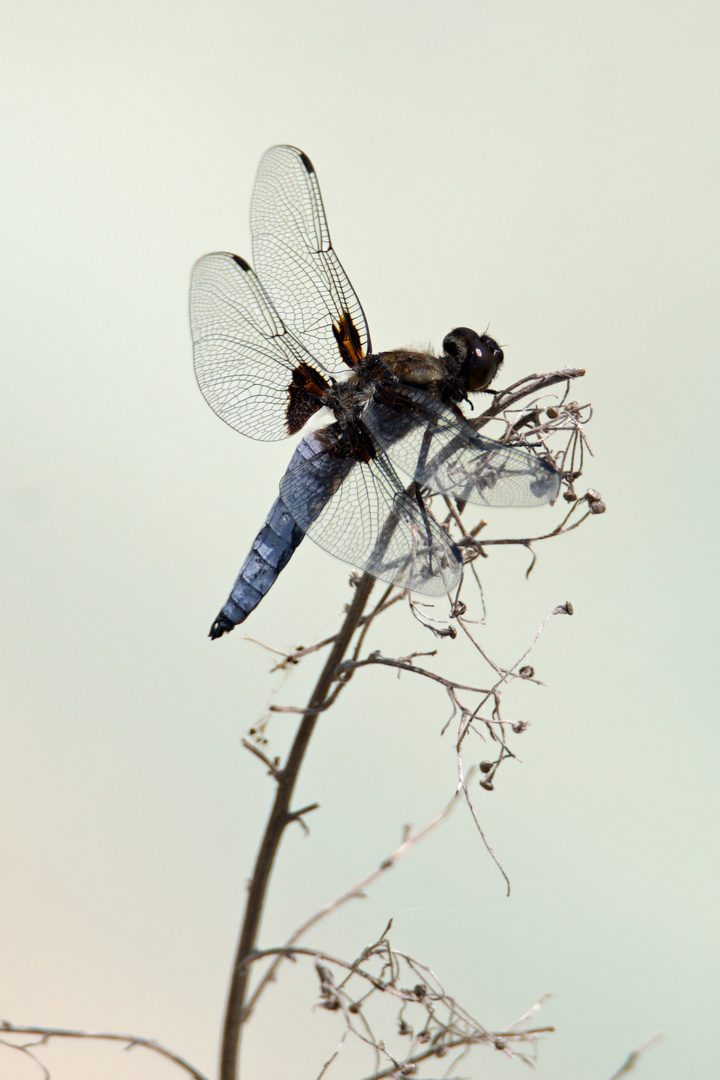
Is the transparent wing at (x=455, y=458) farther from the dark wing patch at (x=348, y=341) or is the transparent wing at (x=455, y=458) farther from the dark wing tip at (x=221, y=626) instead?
the dark wing tip at (x=221, y=626)

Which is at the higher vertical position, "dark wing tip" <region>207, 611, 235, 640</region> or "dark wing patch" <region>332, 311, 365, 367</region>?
"dark wing patch" <region>332, 311, 365, 367</region>

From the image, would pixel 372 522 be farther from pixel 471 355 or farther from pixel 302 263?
pixel 302 263

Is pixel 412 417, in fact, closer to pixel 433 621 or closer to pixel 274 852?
pixel 433 621

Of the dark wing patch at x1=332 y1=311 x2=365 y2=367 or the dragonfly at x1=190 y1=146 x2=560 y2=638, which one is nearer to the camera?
the dragonfly at x1=190 y1=146 x2=560 y2=638

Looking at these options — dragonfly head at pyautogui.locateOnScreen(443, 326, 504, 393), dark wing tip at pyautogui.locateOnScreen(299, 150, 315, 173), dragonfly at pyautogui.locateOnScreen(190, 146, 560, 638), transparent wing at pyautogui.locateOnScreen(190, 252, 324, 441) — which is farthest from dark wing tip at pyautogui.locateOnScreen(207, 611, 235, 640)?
dark wing tip at pyautogui.locateOnScreen(299, 150, 315, 173)

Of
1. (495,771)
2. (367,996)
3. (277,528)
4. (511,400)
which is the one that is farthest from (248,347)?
(367,996)

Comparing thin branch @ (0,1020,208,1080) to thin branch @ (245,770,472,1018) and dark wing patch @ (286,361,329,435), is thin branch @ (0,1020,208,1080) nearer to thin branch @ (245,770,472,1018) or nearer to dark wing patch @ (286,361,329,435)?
thin branch @ (245,770,472,1018)

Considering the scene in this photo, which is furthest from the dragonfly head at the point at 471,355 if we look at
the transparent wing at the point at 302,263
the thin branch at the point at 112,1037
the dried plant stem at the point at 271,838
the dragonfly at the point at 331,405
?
the thin branch at the point at 112,1037

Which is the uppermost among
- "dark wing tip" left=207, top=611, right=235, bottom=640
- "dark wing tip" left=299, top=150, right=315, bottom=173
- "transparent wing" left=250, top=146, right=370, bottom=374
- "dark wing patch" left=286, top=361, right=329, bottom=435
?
"dark wing tip" left=299, top=150, right=315, bottom=173
